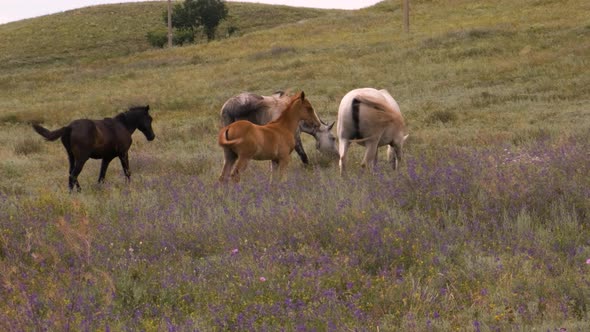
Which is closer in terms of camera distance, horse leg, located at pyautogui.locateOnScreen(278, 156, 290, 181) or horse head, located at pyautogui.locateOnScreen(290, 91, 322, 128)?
horse leg, located at pyautogui.locateOnScreen(278, 156, 290, 181)

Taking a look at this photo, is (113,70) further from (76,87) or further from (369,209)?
(369,209)

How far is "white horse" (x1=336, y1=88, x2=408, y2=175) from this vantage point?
9664 mm

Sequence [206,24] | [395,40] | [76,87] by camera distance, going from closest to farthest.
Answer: [76,87]
[395,40]
[206,24]

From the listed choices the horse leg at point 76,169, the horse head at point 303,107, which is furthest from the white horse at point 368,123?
the horse leg at point 76,169

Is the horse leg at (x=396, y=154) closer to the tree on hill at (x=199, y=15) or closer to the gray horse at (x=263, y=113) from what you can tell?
the gray horse at (x=263, y=113)

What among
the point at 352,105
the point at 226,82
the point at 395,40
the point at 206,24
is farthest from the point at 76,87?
the point at 206,24

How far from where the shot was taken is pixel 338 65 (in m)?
Answer: 30.0

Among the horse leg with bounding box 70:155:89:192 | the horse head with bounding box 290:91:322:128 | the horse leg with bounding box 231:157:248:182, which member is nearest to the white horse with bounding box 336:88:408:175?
the horse head with bounding box 290:91:322:128

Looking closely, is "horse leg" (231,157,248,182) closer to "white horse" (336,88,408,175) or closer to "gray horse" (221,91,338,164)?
"white horse" (336,88,408,175)

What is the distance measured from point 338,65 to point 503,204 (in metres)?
24.0

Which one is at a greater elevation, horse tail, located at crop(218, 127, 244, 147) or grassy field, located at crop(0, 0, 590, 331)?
horse tail, located at crop(218, 127, 244, 147)

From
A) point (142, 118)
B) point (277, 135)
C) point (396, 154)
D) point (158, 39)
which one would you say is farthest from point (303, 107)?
point (158, 39)

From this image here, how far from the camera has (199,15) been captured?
221 ft

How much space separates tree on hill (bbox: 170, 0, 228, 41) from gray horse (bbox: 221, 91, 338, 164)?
56.8m
